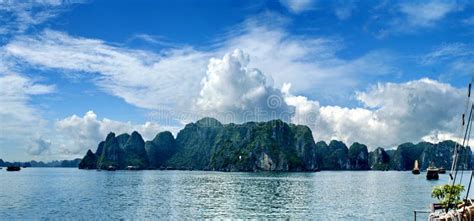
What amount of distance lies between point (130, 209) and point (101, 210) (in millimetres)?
4957

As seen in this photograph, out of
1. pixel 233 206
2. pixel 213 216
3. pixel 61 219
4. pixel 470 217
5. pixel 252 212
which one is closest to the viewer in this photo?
pixel 470 217

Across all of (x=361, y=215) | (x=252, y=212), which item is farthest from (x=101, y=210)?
(x=361, y=215)

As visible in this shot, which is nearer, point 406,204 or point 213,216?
point 213,216

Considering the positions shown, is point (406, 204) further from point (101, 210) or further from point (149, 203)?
point (101, 210)

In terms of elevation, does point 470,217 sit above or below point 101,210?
above

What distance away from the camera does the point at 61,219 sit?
6544 centimetres

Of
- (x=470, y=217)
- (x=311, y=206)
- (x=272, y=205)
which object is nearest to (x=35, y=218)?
(x=272, y=205)

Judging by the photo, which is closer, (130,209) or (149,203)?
(130,209)

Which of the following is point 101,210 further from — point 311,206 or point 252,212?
point 311,206

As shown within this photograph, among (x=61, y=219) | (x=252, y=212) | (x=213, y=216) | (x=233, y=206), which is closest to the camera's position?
(x=61, y=219)

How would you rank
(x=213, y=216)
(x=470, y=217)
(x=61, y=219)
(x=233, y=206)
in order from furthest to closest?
(x=233, y=206), (x=213, y=216), (x=61, y=219), (x=470, y=217)

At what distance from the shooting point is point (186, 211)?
3046 inches

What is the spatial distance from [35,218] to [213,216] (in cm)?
2652

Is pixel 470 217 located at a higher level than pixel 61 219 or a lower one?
higher
